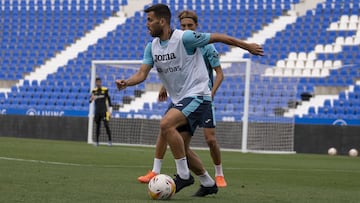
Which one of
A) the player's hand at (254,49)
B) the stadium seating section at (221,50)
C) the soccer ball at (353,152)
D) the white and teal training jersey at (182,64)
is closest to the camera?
the player's hand at (254,49)

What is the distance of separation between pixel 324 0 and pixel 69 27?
10.8 meters

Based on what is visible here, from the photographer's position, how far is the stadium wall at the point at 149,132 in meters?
24.2

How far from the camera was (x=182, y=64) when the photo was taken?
8477 mm

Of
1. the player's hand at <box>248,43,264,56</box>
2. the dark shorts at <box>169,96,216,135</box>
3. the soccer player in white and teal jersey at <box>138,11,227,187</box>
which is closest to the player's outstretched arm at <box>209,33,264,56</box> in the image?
the player's hand at <box>248,43,264,56</box>

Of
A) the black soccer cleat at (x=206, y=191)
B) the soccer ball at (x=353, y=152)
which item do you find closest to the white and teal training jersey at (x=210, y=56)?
the black soccer cleat at (x=206, y=191)

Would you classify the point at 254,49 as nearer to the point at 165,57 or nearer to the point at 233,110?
the point at 165,57

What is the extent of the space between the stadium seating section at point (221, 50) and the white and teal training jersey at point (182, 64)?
16.3 metres

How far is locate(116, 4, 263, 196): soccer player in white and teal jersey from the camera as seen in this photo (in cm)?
834

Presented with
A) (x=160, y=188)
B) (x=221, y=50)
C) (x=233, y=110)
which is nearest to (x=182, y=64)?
(x=160, y=188)

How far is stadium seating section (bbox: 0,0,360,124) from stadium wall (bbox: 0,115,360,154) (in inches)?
32.2

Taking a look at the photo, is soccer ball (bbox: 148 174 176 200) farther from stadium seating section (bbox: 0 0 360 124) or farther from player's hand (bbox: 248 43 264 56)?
stadium seating section (bbox: 0 0 360 124)

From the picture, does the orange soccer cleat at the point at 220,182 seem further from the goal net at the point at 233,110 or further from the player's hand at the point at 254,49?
the goal net at the point at 233,110

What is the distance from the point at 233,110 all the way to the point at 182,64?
17.0 meters

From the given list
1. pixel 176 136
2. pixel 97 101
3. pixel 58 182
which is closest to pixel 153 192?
pixel 176 136
